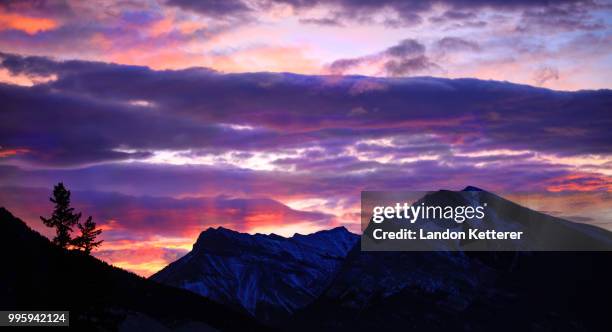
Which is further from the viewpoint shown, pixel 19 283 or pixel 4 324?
pixel 19 283

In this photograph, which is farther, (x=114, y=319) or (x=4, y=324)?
(x=4, y=324)

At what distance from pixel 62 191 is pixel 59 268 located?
9.71 metres

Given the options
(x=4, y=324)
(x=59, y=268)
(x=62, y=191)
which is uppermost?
(x=62, y=191)

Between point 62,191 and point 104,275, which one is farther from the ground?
point 62,191

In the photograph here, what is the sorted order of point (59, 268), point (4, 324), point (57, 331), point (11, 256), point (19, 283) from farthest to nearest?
1. point (11, 256)
2. point (19, 283)
3. point (4, 324)
4. point (57, 331)
5. point (59, 268)

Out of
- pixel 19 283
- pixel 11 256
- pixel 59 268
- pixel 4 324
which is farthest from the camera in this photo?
pixel 11 256

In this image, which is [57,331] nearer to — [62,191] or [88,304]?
[88,304]

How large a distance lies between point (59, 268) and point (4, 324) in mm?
36203

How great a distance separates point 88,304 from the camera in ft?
303

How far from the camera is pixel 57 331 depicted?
332 ft

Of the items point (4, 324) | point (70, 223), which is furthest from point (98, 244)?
point (4, 324)

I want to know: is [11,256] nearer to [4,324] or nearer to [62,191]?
[4,324]

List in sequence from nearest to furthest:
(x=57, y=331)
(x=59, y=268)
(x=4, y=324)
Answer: (x=59, y=268) < (x=57, y=331) < (x=4, y=324)

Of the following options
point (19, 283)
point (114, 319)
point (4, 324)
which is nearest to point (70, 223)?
point (114, 319)
